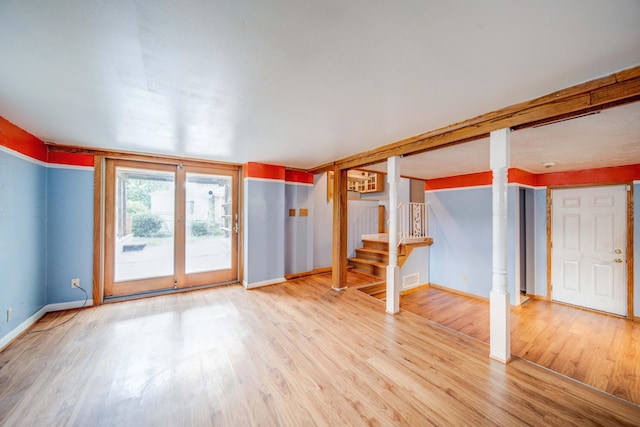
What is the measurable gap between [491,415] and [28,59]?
3747 mm

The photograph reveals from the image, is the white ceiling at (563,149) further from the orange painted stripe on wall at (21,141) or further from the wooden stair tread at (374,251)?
the orange painted stripe on wall at (21,141)

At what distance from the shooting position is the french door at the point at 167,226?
369cm

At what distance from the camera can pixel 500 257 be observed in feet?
7.36

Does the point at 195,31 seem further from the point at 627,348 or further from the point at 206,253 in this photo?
the point at 627,348

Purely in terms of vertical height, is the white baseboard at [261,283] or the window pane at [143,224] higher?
the window pane at [143,224]

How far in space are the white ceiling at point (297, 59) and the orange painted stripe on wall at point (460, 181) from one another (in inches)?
85.6

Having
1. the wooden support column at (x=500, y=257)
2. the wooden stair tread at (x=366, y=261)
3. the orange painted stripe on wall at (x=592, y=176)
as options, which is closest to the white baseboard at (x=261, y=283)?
the wooden stair tread at (x=366, y=261)

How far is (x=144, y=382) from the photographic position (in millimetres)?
1906

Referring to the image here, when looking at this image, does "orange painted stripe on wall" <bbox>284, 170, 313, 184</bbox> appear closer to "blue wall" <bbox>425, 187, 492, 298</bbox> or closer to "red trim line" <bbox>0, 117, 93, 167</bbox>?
"blue wall" <bbox>425, 187, 492, 298</bbox>

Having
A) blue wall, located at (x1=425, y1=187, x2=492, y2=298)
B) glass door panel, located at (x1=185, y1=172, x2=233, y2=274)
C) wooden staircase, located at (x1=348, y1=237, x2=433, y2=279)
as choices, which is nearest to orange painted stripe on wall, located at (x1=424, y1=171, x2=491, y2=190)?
blue wall, located at (x1=425, y1=187, x2=492, y2=298)

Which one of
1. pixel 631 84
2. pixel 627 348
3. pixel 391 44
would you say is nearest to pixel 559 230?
pixel 627 348

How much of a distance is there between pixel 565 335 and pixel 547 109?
3.18m

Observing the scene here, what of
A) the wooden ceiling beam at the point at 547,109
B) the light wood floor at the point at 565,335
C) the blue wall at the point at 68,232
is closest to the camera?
the wooden ceiling beam at the point at 547,109

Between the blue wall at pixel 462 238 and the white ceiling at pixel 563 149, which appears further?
the blue wall at pixel 462 238
